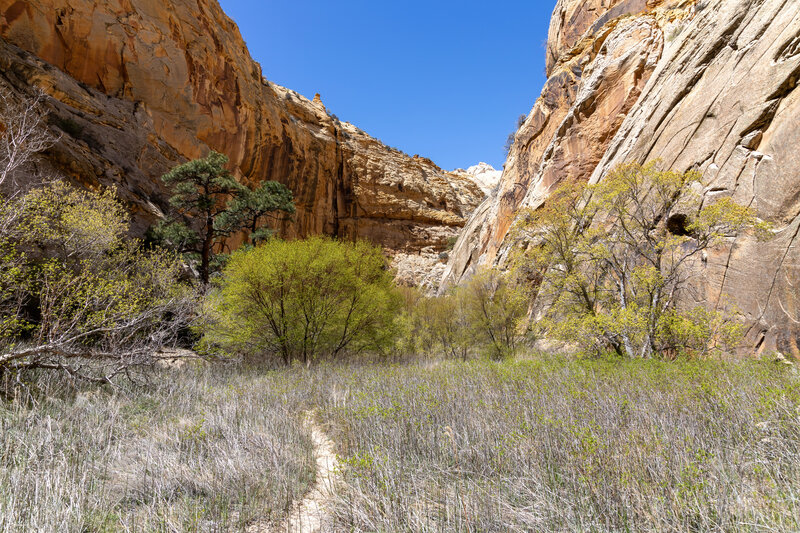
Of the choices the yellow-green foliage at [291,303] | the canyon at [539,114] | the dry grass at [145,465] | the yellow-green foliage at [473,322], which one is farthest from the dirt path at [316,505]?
the yellow-green foliage at [473,322]

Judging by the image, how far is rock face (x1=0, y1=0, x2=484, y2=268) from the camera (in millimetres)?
17938

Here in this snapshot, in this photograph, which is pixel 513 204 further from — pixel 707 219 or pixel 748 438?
pixel 748 438

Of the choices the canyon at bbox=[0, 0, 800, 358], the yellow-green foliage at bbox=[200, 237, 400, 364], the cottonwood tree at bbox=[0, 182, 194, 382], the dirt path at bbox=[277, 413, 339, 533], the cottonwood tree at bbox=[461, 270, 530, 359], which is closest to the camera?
the dirt path at bbox=[277, 413, 339, 533]

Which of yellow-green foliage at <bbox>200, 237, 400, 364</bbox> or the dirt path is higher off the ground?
yellow-green foliage at <bbox>200, 237, 400, 364</bbox>

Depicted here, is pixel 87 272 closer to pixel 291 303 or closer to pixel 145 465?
pixel 291 303

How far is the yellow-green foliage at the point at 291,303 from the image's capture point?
11609 millimetres

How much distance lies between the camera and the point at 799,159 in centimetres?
780

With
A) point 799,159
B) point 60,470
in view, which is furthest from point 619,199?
point 60,470

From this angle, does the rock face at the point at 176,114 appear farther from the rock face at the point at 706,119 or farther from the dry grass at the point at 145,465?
the rock face at the point at 706,119

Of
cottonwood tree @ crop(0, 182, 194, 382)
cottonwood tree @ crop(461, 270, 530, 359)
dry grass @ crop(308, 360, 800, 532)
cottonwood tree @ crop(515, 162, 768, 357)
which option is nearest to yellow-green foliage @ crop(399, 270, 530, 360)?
cottonwood tree @ crop(461, 270, 530, 359)

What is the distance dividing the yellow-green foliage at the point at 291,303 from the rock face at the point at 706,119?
818 centimetres

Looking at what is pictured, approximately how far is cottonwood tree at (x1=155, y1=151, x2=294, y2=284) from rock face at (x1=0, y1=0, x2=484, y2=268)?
2.12m

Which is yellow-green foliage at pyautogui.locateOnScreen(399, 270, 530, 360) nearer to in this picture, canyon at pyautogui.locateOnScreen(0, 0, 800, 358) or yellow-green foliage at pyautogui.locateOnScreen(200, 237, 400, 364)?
canyon at pyautogui.locateOnScreen(0, 0, 800, 358)

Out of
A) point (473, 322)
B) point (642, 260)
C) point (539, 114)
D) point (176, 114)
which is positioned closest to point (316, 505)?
point (642, 260)
